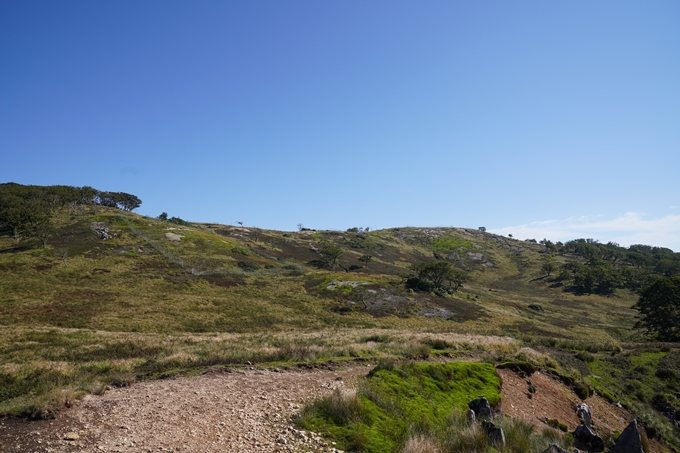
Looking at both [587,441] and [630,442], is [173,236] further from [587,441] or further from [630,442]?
[630,442]

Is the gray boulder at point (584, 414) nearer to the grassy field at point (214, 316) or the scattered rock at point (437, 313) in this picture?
the grassy field at point (214, 316)

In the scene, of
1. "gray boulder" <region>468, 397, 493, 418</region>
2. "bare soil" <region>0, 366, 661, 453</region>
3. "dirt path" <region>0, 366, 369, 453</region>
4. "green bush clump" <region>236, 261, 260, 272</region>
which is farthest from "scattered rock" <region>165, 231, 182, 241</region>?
"gray boulder" <region>468, 397, 493, 418</region>

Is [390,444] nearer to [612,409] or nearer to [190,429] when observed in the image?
[190,429]

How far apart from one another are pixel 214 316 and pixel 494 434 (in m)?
37.8

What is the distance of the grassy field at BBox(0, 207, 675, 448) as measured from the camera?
16344 millimetres

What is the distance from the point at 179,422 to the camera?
28.1 ft

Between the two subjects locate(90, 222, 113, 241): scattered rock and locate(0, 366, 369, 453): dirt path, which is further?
locate(90, 222, 113, 241): scattered rock

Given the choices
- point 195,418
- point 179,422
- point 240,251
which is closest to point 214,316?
point 195,418

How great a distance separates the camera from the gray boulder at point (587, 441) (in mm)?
12205

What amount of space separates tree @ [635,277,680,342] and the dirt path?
183 ft

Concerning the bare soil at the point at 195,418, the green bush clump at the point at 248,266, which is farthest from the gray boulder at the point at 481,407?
the green bush clump at the point at 248,266

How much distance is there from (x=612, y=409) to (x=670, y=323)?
47.0 meters

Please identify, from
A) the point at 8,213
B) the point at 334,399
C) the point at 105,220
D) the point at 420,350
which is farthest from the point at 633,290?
the point at 8,213

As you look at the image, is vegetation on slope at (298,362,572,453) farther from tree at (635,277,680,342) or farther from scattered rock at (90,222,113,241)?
scattered rock at (90,222,113,241)
